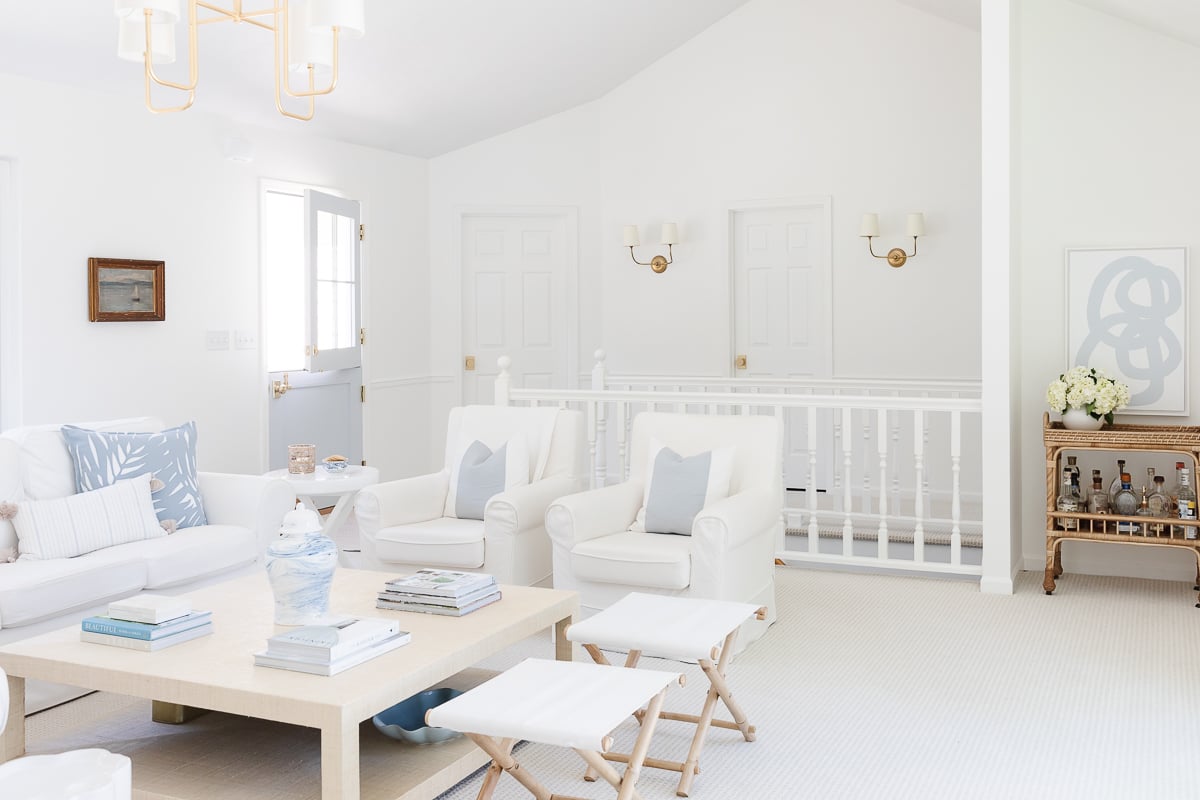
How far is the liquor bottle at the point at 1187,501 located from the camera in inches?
189

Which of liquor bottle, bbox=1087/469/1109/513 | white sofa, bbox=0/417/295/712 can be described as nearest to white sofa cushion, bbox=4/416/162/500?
white sofa, bbox=0/417/295/712

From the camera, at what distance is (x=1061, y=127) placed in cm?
532

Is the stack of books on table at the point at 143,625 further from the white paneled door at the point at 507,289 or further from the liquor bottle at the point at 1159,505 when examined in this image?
the white paneled door at the point at 507,289

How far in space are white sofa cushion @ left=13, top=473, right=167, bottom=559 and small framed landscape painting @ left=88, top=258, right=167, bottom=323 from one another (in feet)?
5.71

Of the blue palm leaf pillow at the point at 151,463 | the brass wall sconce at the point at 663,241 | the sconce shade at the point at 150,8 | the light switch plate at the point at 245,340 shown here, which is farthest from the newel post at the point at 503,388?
the sconce shade at the point at 150,8

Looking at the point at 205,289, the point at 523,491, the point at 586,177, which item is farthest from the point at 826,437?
the point at 205,289

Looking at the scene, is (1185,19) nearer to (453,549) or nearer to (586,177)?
(453,549)

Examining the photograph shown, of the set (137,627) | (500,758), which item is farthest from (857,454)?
(137,627)

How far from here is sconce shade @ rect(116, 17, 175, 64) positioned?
314 cm

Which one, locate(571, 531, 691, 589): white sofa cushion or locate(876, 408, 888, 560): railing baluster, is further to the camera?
locate(876, 408, 888, 560): railing baluster

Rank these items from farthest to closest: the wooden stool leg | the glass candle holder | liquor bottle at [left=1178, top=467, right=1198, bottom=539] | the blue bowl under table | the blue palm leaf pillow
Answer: the glass candle holder
liquor bottle at [left=1178, top=467, right=1198, bottom=539]
the blue palm leaf pillow
the blue bowl under table
the wooden stool leg

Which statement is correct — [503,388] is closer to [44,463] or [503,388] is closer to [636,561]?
[636,561]

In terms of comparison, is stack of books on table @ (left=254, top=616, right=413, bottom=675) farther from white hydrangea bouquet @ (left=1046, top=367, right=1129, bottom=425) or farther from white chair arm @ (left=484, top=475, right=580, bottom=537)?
white hydrangea bouquet @ (left=1046, top=367, right=1129, bottom=425)

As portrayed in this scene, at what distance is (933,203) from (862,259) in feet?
1.90
